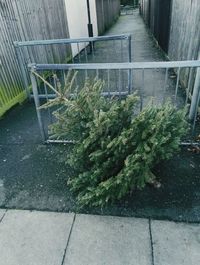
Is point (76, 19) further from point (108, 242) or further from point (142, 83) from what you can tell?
point (108, 242)

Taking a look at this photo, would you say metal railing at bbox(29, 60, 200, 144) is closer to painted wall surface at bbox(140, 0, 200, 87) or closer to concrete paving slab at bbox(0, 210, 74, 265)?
painted wall surface at bbox(140, 0, 200, 87)

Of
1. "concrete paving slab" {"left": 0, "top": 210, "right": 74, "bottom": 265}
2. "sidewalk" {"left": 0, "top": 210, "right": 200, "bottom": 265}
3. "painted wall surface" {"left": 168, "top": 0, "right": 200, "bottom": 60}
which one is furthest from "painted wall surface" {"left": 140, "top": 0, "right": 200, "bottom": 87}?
"concrete paving slab" {"left": 0, "top": 210, "right": 74, "bottom": 265}

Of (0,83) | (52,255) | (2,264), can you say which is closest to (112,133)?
(52,255)

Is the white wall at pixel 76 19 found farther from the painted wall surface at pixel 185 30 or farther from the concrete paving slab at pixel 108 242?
the concrete paving slab at pixel 108 242

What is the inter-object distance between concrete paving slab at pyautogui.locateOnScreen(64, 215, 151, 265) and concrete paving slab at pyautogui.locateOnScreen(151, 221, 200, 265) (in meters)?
0.10

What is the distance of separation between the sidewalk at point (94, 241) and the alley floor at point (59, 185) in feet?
0.46

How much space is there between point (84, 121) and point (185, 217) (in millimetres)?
1583

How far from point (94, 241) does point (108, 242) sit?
15 centimetres

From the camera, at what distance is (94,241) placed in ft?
8.67

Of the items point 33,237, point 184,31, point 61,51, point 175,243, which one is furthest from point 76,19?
point 175,243

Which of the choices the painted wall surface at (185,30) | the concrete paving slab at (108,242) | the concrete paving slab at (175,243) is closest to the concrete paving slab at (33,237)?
the concrete paving slab at (108,242)

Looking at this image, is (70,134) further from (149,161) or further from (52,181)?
(149,161)

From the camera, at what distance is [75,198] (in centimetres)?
317

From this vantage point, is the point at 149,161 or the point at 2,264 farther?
the point at 149,161
